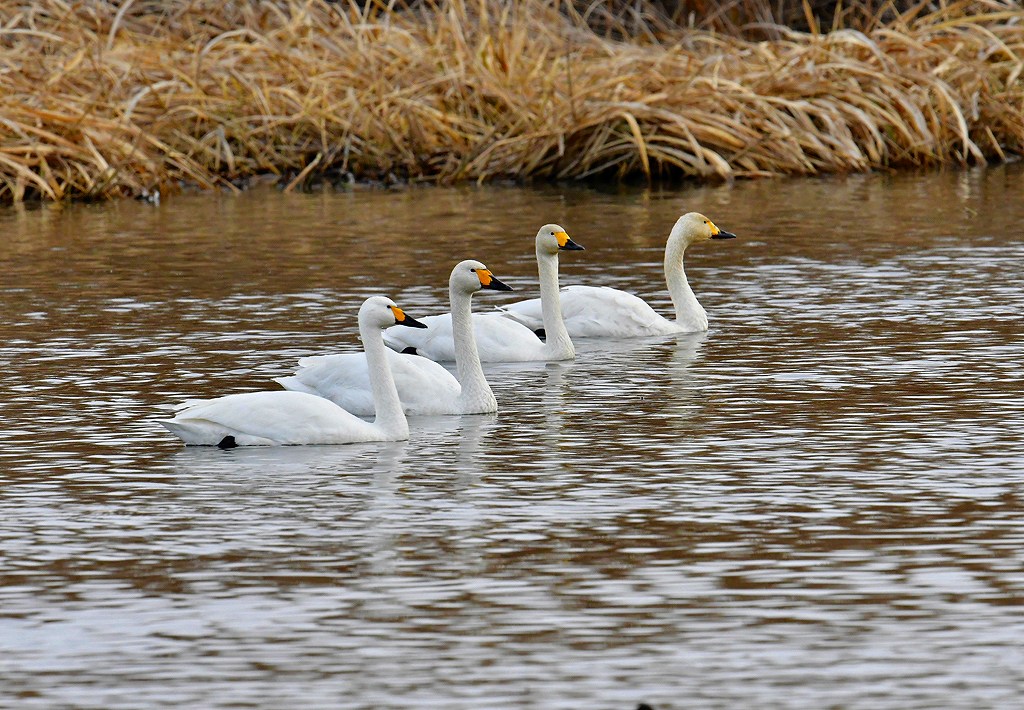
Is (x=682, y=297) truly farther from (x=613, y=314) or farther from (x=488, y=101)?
(x=488, y=101)

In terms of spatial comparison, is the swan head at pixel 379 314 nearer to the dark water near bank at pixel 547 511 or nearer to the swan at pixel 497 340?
the dark water near bank at pixel 547 511

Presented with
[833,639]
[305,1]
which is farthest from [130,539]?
[305,1]

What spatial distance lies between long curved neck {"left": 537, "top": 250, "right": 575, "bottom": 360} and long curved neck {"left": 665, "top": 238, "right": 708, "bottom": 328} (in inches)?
33.0

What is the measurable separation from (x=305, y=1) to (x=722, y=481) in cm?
1778

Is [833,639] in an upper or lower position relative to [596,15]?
lower

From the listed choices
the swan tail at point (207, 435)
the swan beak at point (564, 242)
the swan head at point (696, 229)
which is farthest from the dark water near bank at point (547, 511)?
the swan beak at point (564, 242)

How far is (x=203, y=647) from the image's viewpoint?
6.07 metres

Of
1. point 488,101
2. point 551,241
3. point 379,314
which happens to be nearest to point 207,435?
point 379,314

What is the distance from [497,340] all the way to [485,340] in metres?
0.07

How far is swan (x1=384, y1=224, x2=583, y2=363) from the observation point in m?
12.2

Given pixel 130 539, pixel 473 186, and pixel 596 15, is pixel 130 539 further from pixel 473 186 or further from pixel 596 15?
pixel 596 15

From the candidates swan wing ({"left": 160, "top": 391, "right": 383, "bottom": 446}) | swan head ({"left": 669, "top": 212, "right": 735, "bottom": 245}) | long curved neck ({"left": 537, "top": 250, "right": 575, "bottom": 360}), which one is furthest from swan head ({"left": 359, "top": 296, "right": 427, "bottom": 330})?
swan head ({"left": 669, "top": 212, "right": 735, "bottom": 245})

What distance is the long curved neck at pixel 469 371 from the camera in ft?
33.6

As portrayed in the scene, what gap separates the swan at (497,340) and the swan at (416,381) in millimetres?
1384
